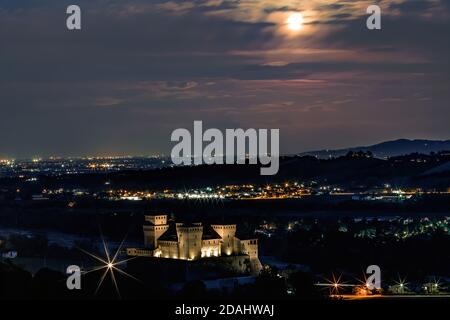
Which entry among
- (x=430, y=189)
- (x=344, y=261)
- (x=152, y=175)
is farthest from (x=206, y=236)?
(x=152, y=175)

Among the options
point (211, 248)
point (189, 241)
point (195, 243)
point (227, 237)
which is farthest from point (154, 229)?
point (227, 237)

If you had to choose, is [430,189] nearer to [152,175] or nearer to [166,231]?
[152,175]

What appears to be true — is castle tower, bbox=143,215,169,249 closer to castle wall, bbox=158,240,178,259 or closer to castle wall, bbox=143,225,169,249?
castle wall, bbox=143,225,169,249

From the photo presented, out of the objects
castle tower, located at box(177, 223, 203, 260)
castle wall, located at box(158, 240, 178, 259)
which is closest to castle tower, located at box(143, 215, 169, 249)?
castle wall, located at box(158, 240, 178, 259)

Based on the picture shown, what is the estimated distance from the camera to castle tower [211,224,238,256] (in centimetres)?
4691

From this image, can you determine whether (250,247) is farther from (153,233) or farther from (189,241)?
(153,233)

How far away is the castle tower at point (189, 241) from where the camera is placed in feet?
152

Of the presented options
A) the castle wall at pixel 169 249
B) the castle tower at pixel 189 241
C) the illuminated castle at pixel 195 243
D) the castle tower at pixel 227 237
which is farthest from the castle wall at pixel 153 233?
the castle tower at pixel 227 237

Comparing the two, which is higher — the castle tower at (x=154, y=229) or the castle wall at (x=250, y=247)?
the castle tower at (x=154, y=229)

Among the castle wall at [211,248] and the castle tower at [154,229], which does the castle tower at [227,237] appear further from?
the castle tower at [154,229]

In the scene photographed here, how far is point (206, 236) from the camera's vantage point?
4738cm

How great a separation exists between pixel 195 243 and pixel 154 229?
10.5ft
